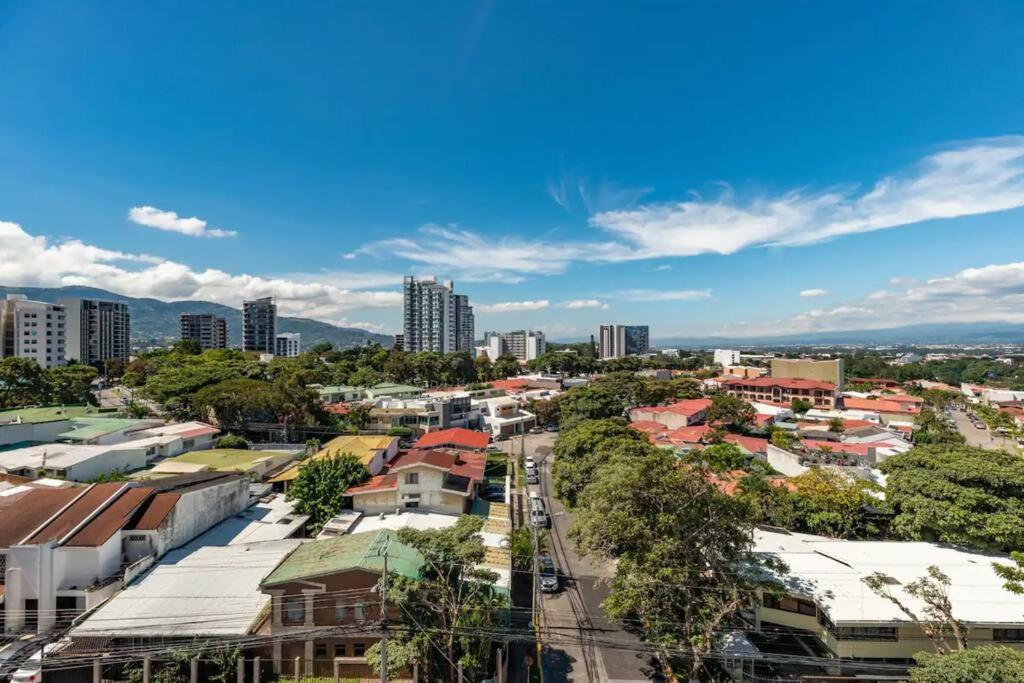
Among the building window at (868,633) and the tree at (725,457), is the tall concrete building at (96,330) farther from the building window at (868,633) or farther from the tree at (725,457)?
the building window at (868,633)

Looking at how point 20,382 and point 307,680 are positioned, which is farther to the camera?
point 20,382

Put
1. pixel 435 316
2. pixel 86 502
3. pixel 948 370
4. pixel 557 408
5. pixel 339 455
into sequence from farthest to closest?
pixel 435 316 → pixel 948 370 → pixel 557 408 → pixel 339 455 → pixel 86 502

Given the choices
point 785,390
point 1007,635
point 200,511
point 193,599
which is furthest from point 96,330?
point 1007,635

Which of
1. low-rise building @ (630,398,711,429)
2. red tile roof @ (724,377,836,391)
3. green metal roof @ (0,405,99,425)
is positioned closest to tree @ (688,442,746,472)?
low-rise building @ (630,398,711,429)

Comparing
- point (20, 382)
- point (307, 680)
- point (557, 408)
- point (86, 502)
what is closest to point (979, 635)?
point (307, 680)

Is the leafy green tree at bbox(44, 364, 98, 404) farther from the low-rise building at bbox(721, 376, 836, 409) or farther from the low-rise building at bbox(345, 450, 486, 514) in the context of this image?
the low-rise building at bbox(721, 376, 836, 409)

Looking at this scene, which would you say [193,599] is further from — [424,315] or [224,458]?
[424,315]

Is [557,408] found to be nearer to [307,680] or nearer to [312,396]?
[312,396]
